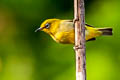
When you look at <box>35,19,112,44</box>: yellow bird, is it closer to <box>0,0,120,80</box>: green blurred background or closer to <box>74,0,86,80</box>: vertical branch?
<box>74,0,86,80</box>: vertical branch

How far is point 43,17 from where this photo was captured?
4.70m

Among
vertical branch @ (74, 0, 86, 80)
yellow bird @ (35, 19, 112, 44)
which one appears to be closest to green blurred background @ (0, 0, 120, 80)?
yellow bird @ (35, 19, 112, 44)

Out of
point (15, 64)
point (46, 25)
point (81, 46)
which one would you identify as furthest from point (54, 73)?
point (81, 46)

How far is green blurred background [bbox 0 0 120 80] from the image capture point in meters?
4.38

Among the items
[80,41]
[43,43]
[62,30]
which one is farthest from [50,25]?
[43,43]

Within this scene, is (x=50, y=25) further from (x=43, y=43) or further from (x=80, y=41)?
(x=43, y=43)

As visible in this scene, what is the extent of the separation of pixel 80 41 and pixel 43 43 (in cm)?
211

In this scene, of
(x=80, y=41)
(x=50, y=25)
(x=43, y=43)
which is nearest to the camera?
(x=80, y=41)

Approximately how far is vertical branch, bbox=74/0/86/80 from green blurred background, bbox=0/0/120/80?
1.65 meters

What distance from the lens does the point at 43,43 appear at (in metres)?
4.73

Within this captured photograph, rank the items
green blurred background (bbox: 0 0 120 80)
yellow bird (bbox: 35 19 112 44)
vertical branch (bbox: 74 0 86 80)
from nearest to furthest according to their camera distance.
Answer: vertical branch (bbox: 74 0 86 80)
yellow bird (bbox: 35 19 112 44)
green blurred background (bbox: 0 0 120 80)

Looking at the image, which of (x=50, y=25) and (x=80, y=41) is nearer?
(x=80, y=41)

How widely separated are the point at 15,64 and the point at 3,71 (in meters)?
0.14

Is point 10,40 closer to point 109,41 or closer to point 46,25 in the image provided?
point 109,41
